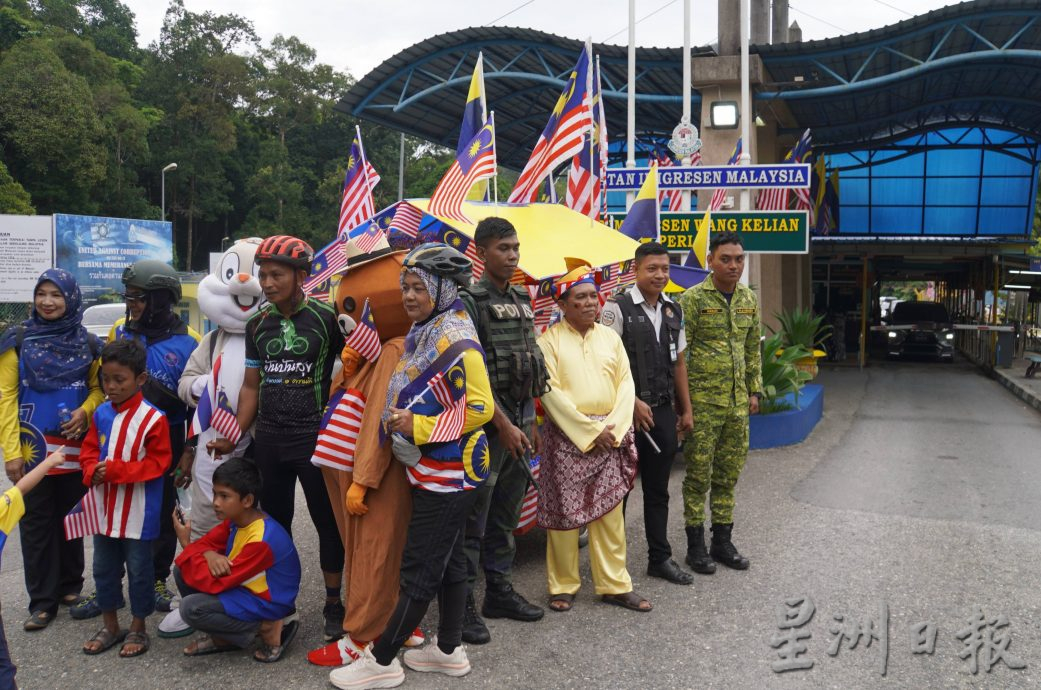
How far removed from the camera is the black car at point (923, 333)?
934 inches

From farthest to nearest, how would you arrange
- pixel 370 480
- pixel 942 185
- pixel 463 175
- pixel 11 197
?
pixel 11 197
pixel 942 185
pixel 463 175
pixel 370 480

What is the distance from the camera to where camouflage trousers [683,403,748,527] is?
5207 millimetres

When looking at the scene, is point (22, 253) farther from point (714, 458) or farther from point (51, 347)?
point (714, 458)

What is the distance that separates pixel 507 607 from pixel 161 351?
2214 millimetres

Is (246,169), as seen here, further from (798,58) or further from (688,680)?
(688,680)

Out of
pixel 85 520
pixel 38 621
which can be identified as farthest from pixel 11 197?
pixel 85 520

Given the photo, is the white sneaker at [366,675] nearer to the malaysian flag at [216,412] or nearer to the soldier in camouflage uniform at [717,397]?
the malaysian flag at [216,412]

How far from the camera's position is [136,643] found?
4.07 meters

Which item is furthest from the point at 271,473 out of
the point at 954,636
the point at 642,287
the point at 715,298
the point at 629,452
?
the point at 954,636

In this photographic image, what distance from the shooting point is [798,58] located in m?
14.8

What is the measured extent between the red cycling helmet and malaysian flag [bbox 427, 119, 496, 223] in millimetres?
1229

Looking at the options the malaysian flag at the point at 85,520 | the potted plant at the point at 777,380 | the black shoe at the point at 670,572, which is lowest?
the black shoe at the point at 670,572

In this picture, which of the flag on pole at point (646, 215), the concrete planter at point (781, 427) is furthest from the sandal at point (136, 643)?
the concrete planter at point (781, 427)

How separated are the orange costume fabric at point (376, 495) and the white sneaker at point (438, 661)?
23cm
